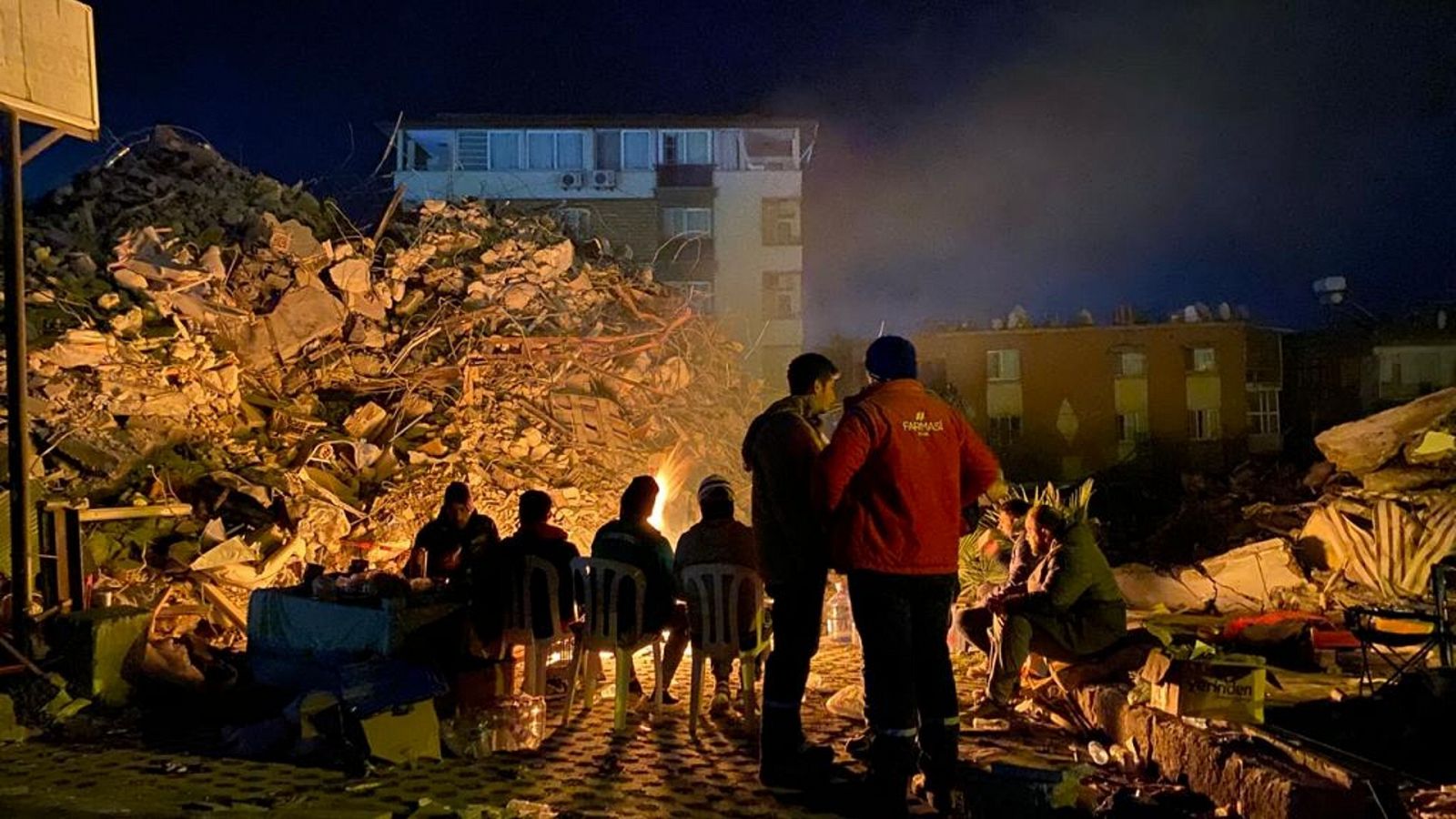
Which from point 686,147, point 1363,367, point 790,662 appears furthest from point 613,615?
point 1363,367

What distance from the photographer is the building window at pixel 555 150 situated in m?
34.3

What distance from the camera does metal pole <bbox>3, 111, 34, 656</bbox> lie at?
22.4 ft

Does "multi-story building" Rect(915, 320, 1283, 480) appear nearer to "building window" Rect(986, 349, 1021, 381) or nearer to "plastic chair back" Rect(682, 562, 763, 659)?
"building window" Rect(986, 349, 1021, 381)

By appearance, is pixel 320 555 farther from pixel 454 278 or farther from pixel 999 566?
pixel 999 566

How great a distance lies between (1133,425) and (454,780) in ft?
106

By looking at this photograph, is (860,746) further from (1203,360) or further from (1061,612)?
(1203,360)

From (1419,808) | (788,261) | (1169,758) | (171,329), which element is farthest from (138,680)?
(788,261)

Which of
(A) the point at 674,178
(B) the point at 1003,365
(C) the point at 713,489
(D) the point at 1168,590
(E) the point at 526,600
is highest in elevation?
(A) the point at 674,178

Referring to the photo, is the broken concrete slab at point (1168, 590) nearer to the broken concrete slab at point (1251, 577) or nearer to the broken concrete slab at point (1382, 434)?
the broken concrete slab at point (1251, 577)

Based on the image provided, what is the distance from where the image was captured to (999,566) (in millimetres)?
10094

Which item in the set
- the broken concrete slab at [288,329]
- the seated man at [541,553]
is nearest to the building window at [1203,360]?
the broken concrete slab at [288,329]

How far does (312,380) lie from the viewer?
37.8 feet

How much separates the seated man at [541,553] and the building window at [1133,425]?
3051 centimetres

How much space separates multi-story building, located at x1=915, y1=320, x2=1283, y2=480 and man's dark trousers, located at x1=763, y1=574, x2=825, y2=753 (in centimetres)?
2985
